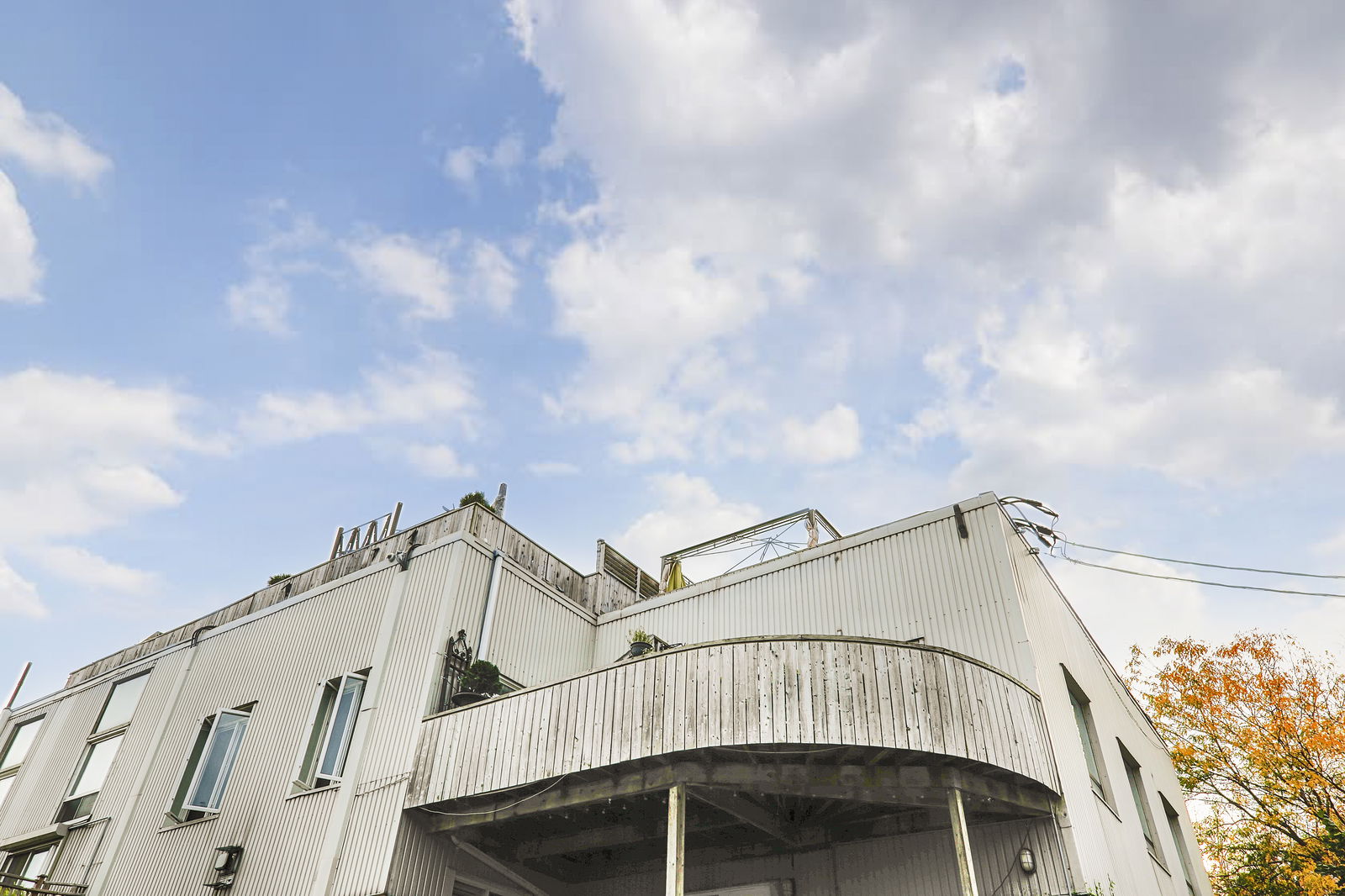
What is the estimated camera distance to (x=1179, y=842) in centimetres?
1847

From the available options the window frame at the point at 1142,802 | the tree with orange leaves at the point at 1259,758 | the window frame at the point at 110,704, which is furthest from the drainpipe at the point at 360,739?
the tree with orange leaves at the point at 1259,758

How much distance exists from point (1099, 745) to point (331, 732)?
1256 cm

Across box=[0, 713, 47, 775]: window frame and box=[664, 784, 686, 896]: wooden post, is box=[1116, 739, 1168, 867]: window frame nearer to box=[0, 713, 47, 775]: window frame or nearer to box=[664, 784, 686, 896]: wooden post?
box=[664, 784, 686, 896]: wooden post

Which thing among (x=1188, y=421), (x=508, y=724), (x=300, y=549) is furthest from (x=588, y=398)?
(x=1188, y=421)

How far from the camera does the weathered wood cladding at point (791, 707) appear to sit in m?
9.14

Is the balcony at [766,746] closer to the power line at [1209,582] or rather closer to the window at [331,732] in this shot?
the window at [331,732]

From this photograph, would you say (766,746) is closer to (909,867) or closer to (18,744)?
(909,867)

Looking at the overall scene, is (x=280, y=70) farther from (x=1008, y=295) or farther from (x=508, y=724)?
(x=1008, y=295)

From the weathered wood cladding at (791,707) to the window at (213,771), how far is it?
672cm

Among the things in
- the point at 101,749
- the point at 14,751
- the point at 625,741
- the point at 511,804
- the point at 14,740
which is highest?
the point at 14,740

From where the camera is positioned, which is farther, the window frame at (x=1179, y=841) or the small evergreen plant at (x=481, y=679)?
the window frame at (x=1179, y=841)

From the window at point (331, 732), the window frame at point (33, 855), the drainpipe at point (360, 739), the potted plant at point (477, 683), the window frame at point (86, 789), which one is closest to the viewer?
the drainpipe at point (360, 739)

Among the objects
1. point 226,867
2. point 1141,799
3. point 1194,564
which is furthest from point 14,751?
point 1194,564

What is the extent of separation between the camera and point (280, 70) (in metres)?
13.4
